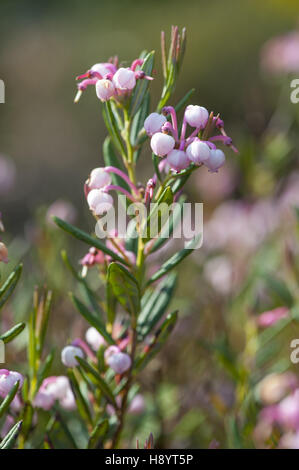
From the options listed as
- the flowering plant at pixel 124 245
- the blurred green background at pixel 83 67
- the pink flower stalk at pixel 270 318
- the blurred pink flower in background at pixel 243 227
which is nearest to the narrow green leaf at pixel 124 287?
the flowering plant at pixel 124 245

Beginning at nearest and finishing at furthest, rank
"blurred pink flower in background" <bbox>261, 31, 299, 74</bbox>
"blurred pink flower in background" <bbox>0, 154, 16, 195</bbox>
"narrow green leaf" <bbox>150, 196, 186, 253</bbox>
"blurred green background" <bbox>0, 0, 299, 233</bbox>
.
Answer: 1. "narrow green leaf" <bbox>150, 196, 186, 253</bbox>
2. "blurred pink flower in background" <bbox>0, 154, 16, 195</bbox>
3. "blurred pink flower in background" <bbox>261, 31, 299, 74</bbox>
4. "blurred green background" <bbox>0, 0, 299, 233</bbox>

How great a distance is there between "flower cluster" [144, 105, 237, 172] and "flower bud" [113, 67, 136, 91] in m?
0.04

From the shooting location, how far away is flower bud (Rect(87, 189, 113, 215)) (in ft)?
1.66

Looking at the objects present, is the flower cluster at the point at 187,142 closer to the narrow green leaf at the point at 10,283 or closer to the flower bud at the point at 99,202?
the flower bud at the point at 99,202

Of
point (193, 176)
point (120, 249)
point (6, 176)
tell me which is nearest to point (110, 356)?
point (120, 249)

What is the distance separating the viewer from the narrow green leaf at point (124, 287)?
529 millimetres

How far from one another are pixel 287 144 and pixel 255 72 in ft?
11.5

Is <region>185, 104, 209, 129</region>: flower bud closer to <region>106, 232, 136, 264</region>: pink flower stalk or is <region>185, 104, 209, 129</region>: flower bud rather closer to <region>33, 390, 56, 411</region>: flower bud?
<region>106, 232, 136, 264</region>: pink flower stalk

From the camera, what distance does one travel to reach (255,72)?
4.60 meters

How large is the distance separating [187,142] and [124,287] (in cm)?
15

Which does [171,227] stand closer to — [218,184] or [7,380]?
[7,380]

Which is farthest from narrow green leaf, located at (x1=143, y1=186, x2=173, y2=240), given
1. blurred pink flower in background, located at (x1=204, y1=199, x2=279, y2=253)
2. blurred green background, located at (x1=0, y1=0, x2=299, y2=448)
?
blurred pink flower in background, located at (x1=204, y1=199, x2=279, y2=253)

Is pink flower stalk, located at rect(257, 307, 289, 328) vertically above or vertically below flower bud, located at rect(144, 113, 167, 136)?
below

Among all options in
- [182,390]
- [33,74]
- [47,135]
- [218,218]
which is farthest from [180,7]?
[182,390]
